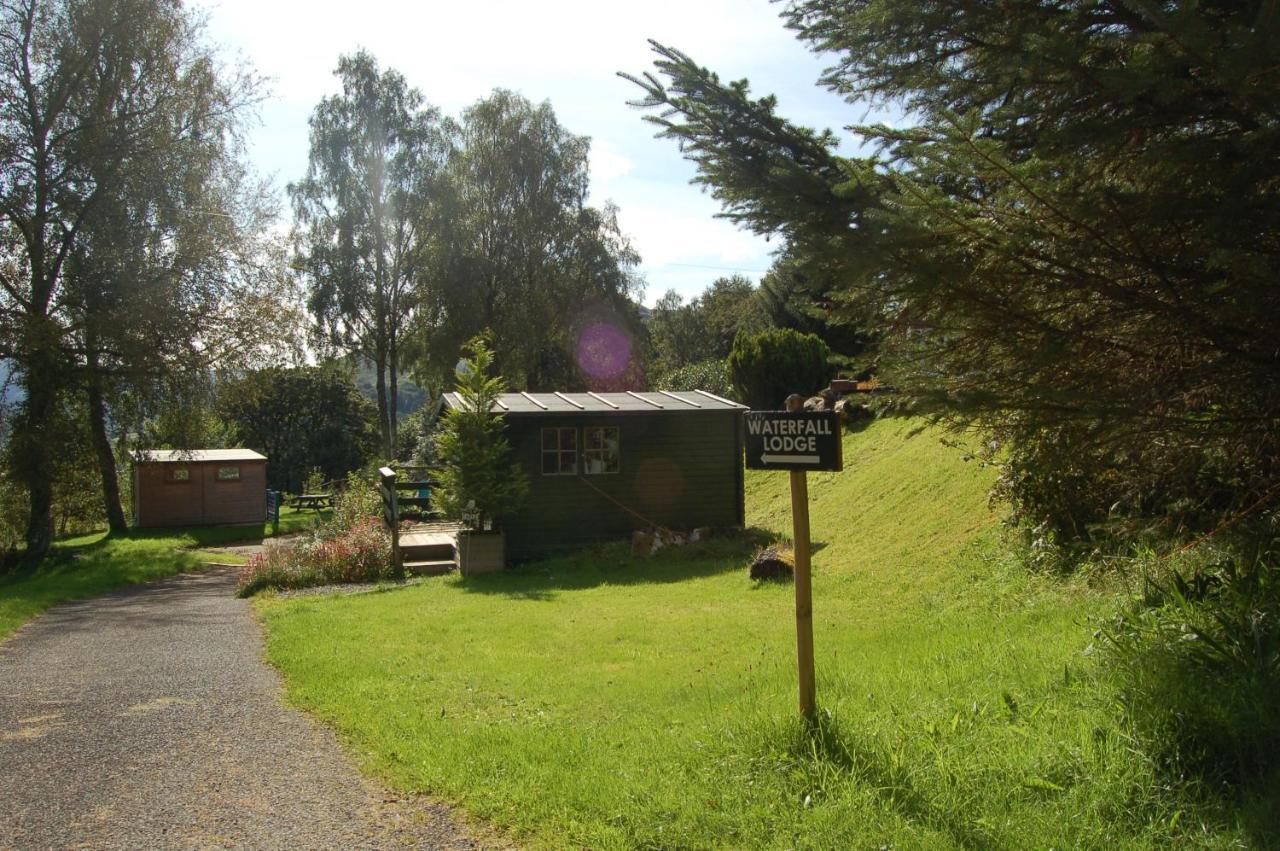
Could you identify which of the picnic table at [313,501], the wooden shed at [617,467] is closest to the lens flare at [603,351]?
the picnic table at [313,501]

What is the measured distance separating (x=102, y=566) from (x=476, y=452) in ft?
32.2

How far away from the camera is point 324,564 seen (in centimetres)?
Result: 1605

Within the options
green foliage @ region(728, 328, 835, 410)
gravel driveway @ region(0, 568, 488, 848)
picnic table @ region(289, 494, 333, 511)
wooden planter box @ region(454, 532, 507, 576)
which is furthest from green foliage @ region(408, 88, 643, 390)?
gravel driveway @ region(0, 568, 488, 848)

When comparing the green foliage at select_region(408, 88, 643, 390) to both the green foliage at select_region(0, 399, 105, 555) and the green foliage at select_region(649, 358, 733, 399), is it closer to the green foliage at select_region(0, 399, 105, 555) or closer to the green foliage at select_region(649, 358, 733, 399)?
the green foliage at select_region(649, 358, 733, 399)

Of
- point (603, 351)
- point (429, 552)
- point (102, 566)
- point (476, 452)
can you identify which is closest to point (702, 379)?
point (603, 351)

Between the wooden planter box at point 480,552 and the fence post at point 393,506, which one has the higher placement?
the fence post at point 393,506

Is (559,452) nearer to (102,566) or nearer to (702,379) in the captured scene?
(102,566)

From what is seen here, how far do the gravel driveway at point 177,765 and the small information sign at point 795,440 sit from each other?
2314 mm

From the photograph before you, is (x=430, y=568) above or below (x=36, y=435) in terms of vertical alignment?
below

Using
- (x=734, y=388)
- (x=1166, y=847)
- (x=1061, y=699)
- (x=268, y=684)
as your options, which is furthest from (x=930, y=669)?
(x=734, y=388)

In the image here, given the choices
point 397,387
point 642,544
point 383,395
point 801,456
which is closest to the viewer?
point 801,456

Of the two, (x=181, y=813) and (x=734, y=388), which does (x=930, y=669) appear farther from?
(x=734, y=388)

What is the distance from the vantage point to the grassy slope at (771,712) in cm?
386

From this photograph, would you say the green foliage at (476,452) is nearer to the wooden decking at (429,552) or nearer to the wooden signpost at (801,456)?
the wooden decking at (429,552)
